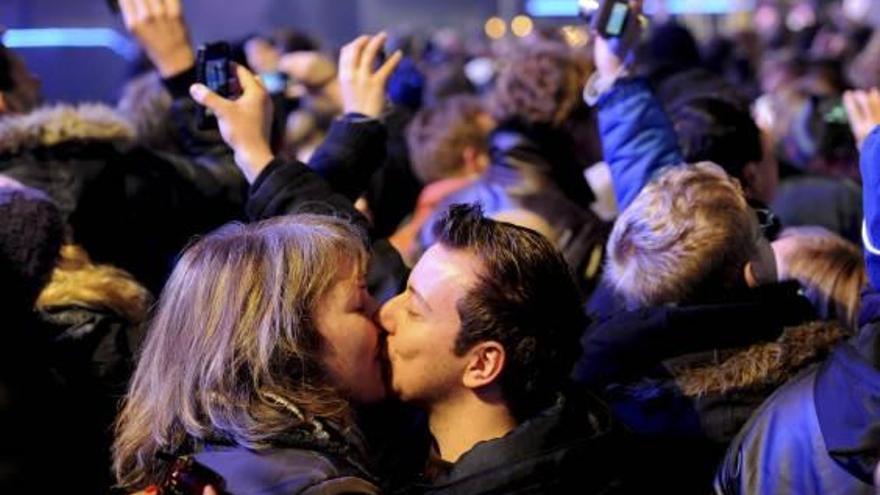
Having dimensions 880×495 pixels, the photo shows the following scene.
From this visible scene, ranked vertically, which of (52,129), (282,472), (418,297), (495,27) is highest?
(52,129)

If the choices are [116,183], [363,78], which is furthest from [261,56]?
[363,78]

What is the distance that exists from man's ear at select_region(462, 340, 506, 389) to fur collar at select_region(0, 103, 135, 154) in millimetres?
1760

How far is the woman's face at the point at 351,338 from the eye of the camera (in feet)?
7.74

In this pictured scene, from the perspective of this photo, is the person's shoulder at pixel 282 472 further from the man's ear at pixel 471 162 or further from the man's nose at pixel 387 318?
the man's ear at pixel 471 162

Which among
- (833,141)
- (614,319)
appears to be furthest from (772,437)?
(833,141)

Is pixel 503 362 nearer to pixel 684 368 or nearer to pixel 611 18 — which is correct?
pixel 684 368

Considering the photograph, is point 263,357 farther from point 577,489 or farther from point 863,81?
point 863,81

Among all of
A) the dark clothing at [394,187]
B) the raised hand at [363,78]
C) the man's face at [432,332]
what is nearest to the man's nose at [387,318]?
the man's face at [432,332]

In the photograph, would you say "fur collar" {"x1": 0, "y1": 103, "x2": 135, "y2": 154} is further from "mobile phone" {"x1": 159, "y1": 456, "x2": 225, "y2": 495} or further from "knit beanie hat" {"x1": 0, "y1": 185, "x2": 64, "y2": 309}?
"mobile phone" {"x1": 159, "y1": 456, "x2": 225, "y2": 495}

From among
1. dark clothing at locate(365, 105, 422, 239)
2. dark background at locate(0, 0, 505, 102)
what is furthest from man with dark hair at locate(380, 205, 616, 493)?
dark background at locate(0, 0, 505, 102)

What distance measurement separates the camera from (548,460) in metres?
2.29

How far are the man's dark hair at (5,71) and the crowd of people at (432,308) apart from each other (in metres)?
0.03

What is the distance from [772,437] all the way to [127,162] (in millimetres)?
2263

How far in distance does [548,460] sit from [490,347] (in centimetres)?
25
